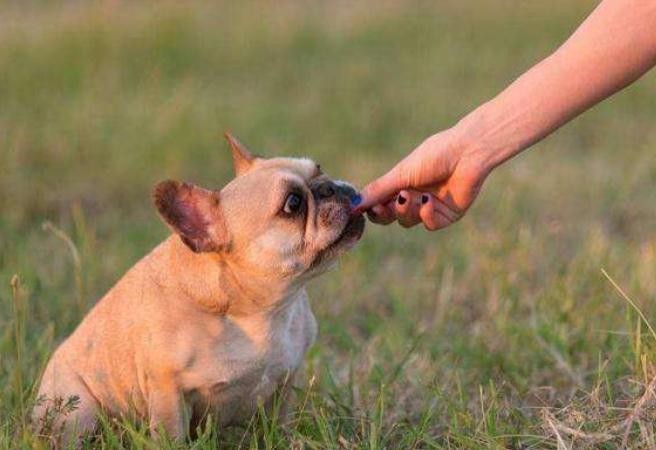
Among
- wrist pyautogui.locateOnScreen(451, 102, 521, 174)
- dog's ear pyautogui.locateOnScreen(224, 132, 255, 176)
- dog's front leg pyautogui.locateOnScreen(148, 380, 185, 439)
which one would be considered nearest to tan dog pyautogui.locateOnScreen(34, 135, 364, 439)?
dog's front leg pyautogui.locateOnScreen(148, 380, 185, 439)

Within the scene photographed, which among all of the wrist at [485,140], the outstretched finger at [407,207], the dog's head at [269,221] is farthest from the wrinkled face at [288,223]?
the wrist at [485,140]

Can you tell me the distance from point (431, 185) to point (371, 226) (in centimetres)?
282

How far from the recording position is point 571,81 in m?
3.57

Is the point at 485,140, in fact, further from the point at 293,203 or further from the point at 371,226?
the point at 371,226

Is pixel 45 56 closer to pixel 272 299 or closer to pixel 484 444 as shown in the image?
pixel 272 299

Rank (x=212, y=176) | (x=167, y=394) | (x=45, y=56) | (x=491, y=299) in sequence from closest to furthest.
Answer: (x=167, y=394)
(x=491, y=299)
(x=212, y=176)
(x=45, y=56)

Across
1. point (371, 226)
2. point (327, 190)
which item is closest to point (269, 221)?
point (327, 190)

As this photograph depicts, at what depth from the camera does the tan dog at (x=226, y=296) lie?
3.83 meters

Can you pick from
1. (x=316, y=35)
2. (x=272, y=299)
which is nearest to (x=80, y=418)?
(x=272, y=299)

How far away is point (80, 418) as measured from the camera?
407 centimetres

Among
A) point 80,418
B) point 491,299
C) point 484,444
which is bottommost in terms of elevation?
point 491,299

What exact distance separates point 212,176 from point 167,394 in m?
4.07

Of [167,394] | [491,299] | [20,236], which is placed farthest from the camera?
[20,236]

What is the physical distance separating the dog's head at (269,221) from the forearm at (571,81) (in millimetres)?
451
